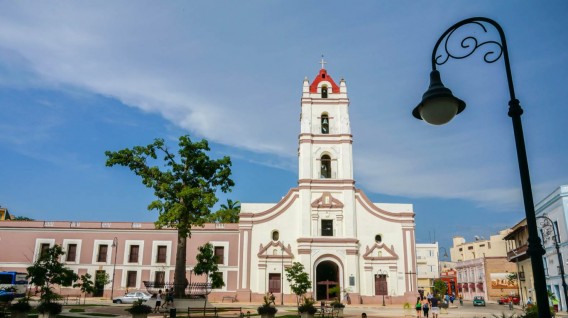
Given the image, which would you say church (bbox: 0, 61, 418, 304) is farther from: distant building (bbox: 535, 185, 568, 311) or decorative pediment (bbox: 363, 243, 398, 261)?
distant building (bbox: 535, 185, 568, 311)

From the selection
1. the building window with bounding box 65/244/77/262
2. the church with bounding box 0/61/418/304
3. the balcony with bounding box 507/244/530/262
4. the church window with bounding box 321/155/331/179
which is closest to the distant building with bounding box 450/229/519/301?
the balcony with bounding box 507/244/530/262

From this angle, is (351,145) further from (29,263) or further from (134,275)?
(29,263)

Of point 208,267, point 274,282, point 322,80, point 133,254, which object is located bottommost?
point 274,282

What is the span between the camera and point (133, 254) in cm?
4378

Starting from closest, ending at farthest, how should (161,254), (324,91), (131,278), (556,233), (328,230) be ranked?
(556,233), (328,230), (131,278), (161,254), (324,91)

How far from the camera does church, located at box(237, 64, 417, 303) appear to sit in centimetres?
3962

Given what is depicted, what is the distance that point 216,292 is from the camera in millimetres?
41125

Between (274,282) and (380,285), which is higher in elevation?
(274,282)

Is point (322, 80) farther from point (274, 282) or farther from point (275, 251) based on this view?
point (274, 282)

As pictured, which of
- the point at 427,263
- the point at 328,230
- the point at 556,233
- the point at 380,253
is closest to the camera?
the point at 556,233

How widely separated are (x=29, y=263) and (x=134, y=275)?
1012 cm

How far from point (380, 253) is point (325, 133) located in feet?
41.5

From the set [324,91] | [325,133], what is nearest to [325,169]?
[325,133]

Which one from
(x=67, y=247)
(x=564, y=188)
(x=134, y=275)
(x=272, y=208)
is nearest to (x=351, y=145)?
(x=272, y=208)
